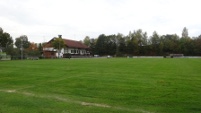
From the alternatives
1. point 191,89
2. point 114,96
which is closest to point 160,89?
point 191,89

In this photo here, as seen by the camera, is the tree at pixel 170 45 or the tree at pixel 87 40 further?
the tree at pixel 87 40

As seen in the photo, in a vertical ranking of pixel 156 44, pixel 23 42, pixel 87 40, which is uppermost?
pixel 87 40

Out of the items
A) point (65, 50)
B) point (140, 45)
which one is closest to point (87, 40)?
point (140, 45)

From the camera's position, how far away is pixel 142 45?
114438mm

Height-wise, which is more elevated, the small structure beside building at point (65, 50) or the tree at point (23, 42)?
the tree at point (23, 42)

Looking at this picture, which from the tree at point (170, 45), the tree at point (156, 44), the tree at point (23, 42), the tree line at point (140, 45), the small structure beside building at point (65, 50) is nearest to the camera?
the small structure beside building at point (65, 50)

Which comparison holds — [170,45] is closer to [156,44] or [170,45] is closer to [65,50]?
[156,44]

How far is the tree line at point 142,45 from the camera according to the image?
107012 mm

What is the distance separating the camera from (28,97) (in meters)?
10.4

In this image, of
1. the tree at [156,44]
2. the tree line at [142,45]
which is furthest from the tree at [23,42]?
the tree at [156,44]

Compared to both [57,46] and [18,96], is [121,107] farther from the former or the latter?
[57,46]

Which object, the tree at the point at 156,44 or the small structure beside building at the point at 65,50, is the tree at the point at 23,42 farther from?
the tree at the point at 156,44

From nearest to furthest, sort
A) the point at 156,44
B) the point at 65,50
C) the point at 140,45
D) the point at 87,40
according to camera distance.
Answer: the point at 65,50 < the point at 156,44 < the point at 140,45 < the point at 87,40

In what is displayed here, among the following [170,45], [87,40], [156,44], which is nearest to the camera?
[170,45]
